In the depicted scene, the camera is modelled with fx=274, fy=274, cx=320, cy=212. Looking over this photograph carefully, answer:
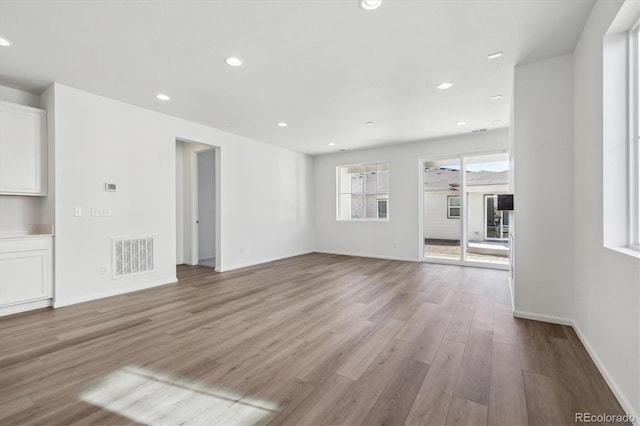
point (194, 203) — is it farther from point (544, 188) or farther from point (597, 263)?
point (597, 263)

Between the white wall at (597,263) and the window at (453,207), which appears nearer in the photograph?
the white wall at (597,263)

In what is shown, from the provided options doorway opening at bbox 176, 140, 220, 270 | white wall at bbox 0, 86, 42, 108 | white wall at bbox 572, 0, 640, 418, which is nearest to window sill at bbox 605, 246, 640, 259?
white wall at bbox 572, 0, 640, 418

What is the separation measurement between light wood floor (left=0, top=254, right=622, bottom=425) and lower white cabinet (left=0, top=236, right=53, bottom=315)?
0.65 ft

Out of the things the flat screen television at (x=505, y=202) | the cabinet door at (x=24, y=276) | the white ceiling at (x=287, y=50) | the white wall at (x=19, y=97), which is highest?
the white ceiling at (x=287, y=50)

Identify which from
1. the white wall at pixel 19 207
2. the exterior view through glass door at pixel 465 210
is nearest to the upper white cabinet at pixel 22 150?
the white wall at pixel 19 207

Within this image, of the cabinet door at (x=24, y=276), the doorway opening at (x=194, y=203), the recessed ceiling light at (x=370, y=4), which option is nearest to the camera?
the recessed ceiling light at (x=370, y=4)

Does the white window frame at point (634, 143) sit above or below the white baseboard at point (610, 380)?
above

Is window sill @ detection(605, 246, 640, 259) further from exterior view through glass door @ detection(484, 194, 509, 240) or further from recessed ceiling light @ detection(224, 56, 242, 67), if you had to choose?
exterior view through glass door @ detection(484, 194, 509, 240)

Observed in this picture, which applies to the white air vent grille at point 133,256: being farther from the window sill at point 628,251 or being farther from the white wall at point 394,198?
the window sill at point 628,251

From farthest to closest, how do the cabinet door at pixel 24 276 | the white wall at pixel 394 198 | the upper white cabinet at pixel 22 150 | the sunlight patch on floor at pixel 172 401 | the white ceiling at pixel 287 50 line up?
the white wall at pixel 394 198
the upper white cabinet at pixel 22 150
the cabinet door at pixel 24 276
the white ceiling at pixel 287 50
the sunlight patch on floor at pixel 172 401

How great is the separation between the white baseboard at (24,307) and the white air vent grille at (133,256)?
2.41 ft

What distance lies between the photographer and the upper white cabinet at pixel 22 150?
10.5ft

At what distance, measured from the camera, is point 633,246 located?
1.82 m

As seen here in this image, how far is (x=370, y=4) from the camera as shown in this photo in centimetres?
207
